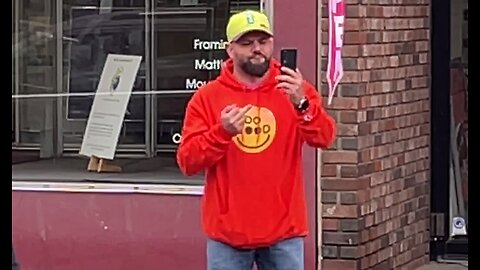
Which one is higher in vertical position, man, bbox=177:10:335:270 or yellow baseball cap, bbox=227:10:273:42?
yellow baseball cap, bbox=227:10:273:42

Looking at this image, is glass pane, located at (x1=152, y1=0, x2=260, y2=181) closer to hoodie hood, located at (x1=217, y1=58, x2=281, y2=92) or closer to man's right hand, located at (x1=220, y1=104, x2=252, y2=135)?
hoodie hood, located at (x1=217, y1=58, x2=281, y2=92)

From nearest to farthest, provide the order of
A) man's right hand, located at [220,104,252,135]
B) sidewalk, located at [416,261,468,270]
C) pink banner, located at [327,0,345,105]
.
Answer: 1. man's right hand, located at [220,104,252,135]
2. pink banner, located at [327,0,345,105]
3. sidewalk, located at [416,261,468,270]

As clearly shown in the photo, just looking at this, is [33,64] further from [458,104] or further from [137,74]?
[458,104]

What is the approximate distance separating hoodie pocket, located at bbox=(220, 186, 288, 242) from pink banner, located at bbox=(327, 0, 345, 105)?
1684mm

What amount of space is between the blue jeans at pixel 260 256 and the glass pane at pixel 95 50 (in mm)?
2209

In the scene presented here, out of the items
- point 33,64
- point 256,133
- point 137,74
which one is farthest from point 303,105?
point 33,64

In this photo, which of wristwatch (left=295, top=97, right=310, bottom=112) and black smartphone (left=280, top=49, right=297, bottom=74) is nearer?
wristwatch (left=295, top=97, right=310, bottom=112)

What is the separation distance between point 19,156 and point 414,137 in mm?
2587

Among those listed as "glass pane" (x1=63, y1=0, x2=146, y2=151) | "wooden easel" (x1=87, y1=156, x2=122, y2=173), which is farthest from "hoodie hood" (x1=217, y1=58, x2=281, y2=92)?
"wooden easel" (x1=87, y1=156, x2=122, y2=173)

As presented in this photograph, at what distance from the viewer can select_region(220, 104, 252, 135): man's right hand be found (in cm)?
→ 579

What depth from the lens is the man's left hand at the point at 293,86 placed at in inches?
232

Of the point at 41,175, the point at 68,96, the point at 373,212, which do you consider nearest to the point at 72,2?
the point at 68,96

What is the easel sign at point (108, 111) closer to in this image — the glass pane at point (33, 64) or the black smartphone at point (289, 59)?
the glass pane at point (33, 64)

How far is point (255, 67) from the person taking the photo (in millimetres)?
6051
